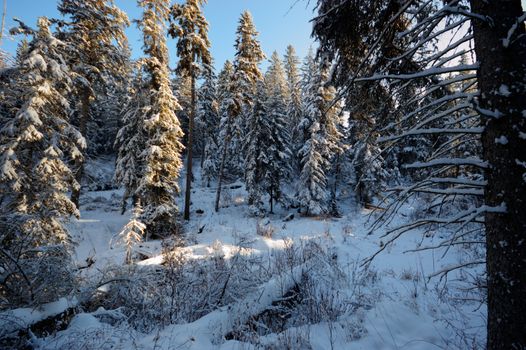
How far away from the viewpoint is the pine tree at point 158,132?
50.4ft

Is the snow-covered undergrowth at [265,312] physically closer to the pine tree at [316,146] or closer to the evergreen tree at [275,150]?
the pine tree at [316,146]

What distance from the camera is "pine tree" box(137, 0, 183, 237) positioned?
15.4 meters

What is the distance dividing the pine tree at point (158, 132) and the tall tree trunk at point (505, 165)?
591 inches

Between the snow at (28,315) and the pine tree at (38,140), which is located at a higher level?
the pine tree at (38,140)

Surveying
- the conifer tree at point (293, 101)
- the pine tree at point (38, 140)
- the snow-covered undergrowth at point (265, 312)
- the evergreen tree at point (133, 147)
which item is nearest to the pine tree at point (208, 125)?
the conifer tree at point (293, 101)

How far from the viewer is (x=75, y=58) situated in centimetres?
1398

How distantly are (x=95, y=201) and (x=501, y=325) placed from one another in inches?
1105

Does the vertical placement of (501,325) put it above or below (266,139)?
below

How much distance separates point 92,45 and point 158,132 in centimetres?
569

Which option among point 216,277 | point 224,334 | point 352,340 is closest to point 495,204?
point 352,340

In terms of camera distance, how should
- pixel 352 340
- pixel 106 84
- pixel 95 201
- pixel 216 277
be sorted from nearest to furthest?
pixel 352 340 → pixel 216 277 → pixel 106 84 → pixel 95 201

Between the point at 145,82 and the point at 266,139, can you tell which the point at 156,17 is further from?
the point at 266,139

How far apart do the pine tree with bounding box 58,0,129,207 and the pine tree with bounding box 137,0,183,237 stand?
1.58m

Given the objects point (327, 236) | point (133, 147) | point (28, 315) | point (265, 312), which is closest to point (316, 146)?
point (327, 236)
